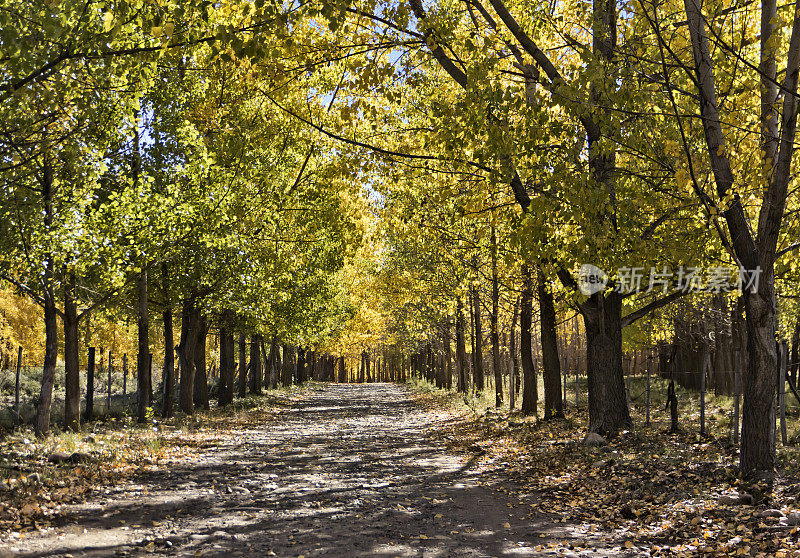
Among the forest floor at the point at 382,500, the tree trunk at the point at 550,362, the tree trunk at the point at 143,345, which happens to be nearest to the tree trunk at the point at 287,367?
the tree trunk at the point at 143,345

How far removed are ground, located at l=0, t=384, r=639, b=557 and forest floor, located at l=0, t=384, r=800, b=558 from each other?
29mm

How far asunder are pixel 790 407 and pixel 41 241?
24153mm

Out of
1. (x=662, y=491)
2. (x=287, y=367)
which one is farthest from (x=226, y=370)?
(x=287, y=367)

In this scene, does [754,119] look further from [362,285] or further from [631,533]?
[362,285]

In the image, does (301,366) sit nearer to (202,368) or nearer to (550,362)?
(202,368)

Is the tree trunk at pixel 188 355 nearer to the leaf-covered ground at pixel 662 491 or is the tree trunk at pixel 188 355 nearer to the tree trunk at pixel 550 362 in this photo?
the leaf-covered ground at pixel 662 491

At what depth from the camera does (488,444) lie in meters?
14.5

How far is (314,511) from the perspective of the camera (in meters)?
7.77

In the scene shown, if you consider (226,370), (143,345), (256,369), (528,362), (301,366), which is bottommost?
(301,366)

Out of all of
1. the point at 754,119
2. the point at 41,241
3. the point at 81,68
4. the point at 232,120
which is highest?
the point at 232,120

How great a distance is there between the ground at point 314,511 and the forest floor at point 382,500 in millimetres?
29

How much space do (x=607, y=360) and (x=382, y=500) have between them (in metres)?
6.44

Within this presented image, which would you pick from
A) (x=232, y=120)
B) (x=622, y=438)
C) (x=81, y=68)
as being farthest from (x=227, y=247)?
(x=622, y=438)

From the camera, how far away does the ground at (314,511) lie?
6.20m
